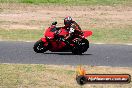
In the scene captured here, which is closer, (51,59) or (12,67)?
(12,67)

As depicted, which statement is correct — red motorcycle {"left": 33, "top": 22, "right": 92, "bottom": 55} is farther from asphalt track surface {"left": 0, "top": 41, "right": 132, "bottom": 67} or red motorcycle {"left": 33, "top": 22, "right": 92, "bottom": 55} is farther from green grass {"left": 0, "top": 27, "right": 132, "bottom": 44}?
green grass {"left": 0, "top": 27, "right": 132, "bottom": 44}

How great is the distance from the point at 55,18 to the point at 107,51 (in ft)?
38.3

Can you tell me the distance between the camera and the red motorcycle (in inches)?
827

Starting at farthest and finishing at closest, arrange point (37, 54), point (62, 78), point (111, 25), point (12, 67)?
point (111, 25) < point (37, 54) < point (12, 67) < point (62, 78)

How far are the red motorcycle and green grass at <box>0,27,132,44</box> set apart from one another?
3.67 m

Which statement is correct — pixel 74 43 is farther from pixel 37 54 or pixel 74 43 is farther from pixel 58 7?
pixel 58 7

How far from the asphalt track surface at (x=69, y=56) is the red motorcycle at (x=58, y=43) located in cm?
22

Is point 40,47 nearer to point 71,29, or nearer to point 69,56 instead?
point 69,56

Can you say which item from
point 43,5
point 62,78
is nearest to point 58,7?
point 43,5

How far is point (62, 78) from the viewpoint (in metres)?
16.4

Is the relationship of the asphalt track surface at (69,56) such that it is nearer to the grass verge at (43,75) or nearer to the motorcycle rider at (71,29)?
the motorcycle rider at (71,29)

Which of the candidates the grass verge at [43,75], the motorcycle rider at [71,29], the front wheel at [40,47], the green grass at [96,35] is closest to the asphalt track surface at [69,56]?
the front wheel at [40,47]

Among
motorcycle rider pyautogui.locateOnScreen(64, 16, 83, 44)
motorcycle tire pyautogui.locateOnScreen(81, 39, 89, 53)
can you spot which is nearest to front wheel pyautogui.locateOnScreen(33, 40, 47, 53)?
motorcycle rider pyautogui.locateOnScreen(64, 16, 83, 44)

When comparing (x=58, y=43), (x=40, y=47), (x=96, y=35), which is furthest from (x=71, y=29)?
(x=96, y=35)
